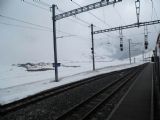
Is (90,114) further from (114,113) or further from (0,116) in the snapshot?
(0,116)

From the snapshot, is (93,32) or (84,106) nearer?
(84,106)

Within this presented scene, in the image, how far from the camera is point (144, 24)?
28.9 m

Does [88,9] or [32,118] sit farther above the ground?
[88,9]

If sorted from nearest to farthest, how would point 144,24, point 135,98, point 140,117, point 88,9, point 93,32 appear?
1. point 140,117
2. point 135,98
3. point 88,9
4. point 144,24
5. point 93,32

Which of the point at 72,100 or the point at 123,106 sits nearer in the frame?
the point at 123,106

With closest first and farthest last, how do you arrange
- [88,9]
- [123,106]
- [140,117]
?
[140,117], [123,106], [88,9]

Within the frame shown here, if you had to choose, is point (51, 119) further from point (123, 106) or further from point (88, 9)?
point (88, 9)

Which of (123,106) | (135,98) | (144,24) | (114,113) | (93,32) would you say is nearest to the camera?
(114,113)

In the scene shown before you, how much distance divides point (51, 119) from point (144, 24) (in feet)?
77.1

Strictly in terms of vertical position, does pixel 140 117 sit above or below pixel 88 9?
below

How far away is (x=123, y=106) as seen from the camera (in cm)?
1135

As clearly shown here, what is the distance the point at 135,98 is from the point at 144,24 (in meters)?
18.1

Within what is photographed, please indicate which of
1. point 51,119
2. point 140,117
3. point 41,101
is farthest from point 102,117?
point 41,101

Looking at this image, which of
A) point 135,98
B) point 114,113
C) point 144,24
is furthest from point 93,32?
point 114,113
